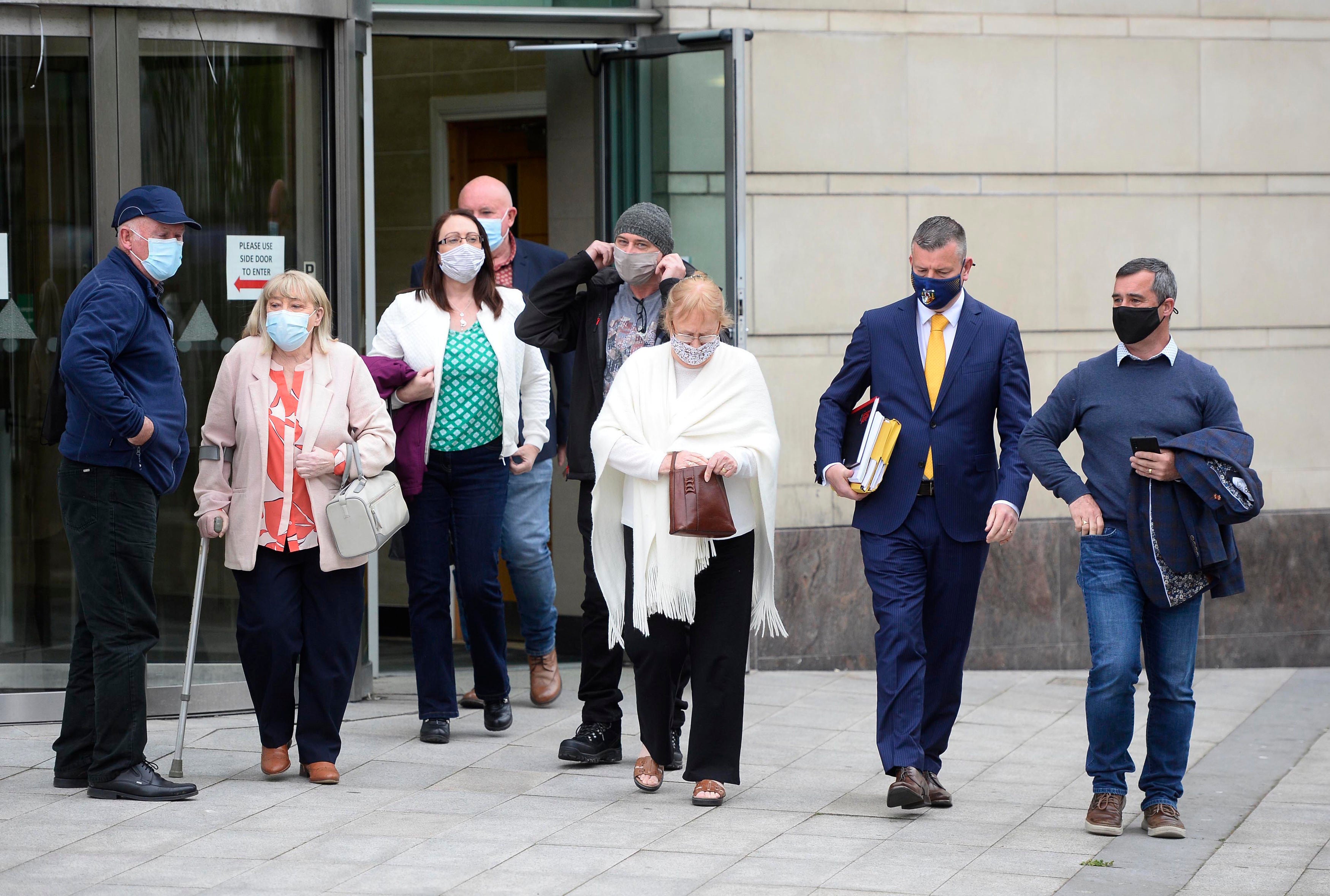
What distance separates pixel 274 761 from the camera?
6.12 metres

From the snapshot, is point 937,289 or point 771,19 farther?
point 771,19

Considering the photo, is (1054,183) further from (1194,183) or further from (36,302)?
(36,302)

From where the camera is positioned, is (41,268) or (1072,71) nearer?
(41,268)

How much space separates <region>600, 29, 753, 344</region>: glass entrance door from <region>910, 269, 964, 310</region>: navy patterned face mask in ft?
6.94

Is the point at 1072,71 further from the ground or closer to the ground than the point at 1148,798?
further from the ground

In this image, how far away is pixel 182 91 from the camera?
23.7ft

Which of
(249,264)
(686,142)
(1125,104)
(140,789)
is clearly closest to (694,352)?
(140,789)

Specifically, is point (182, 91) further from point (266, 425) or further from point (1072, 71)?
point (1072, 71)

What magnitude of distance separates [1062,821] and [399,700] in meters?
3.18

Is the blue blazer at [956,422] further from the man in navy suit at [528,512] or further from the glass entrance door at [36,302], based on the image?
the glass entrance door at [36,302]

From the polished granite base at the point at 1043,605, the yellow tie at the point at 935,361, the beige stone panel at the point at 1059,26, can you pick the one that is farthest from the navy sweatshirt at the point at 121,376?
the beige stone panel at the point at 1059,26

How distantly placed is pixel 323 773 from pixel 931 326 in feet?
8.58

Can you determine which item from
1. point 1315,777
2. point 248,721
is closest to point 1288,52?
point 1315,777

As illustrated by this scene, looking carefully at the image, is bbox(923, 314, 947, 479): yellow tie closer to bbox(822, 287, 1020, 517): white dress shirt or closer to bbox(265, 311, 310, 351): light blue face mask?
bbox(822, 287, 1020, 517): white dress shirt
